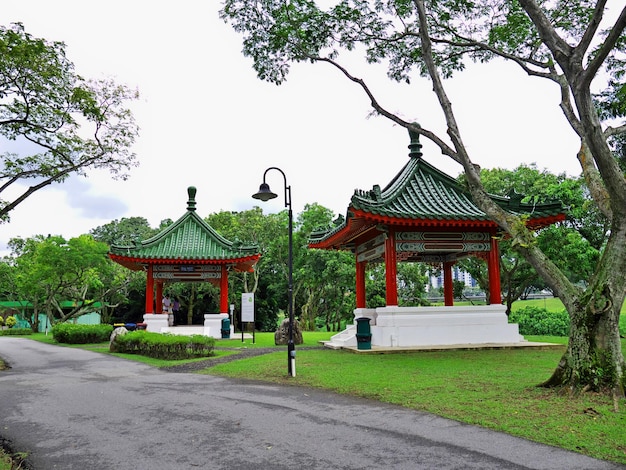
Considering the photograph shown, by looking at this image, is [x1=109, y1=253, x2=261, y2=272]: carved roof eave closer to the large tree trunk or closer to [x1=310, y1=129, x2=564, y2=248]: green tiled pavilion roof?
[x1=310, y1=129, x2=564, y2=248]: green tiled pavilion roof

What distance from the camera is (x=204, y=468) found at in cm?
472

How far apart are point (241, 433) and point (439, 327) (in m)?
10.6

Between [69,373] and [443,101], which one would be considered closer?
[443,101]

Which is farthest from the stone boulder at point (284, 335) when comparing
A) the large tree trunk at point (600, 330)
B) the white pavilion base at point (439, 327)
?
the large tree trunk at point (600, 330)

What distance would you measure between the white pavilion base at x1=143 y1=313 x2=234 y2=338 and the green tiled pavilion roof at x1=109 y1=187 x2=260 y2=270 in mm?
2638

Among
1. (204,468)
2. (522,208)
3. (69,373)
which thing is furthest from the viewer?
(522,208)

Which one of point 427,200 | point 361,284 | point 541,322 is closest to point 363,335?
point 361,284

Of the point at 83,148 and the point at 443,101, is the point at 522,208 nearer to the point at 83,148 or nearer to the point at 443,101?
the point at 443,101

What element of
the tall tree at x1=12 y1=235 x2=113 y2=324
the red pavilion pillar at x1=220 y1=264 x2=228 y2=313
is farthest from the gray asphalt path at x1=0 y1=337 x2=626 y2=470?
the tall tree at x1=12 y1=235 x2=113 y2=324

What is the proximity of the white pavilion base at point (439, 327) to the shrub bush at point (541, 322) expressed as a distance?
9960mm

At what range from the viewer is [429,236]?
15.8 metres

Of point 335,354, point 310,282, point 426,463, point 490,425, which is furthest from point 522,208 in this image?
point 310,282

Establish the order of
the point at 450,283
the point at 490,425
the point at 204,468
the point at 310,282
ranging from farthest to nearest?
the point at 310,282 → the point at 450,283 → the point at 490,425 → the point at 204,468

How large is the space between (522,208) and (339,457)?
41.7 ft
